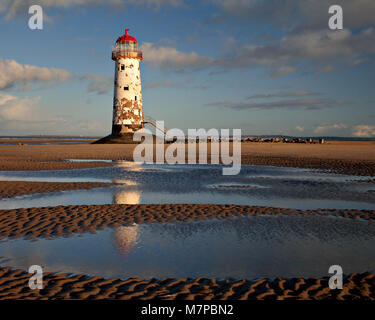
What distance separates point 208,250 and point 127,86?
40.1 meters

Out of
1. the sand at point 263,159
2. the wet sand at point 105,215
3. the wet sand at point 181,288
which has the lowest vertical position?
the wet sand at point 181,288

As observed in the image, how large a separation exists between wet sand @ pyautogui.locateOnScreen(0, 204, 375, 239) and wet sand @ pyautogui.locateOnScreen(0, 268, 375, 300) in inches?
99.1

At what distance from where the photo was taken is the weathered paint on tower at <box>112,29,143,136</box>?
142ft

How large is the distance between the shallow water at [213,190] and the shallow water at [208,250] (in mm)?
2667

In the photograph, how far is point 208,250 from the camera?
6.04m

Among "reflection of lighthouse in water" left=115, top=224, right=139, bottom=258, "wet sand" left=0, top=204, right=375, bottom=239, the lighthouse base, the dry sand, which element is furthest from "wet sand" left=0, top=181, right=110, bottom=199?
the lighthouse base

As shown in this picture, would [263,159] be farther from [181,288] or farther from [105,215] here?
[181,288]

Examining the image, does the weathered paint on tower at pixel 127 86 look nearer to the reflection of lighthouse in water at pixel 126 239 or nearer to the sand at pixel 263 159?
the sand at pixel 263 159

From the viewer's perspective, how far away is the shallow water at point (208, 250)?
518cm

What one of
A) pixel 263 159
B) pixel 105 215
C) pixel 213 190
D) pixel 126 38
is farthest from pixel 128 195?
pixel 126 38

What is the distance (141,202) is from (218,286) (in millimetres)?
6066

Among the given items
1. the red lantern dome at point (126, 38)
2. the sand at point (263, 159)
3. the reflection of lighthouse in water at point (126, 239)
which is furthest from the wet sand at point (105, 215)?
the red lantern dome at point (126, 38)

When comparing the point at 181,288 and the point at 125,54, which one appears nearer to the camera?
the point at 181,288
